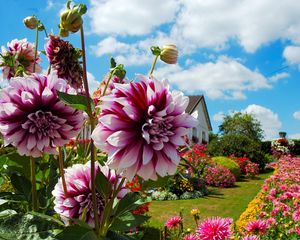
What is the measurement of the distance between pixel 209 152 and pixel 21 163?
783 inches

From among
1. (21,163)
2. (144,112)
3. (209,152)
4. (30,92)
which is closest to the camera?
(144,112)

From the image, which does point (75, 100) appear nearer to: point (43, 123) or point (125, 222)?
point (43, 123)

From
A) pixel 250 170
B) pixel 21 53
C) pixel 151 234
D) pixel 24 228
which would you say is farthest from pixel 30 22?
pixel 250 170

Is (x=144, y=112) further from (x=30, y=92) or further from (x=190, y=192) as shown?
(x=190, y=192)

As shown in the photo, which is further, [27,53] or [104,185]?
[27,53]

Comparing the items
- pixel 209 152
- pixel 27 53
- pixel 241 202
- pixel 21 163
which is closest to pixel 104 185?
pixel 21 163

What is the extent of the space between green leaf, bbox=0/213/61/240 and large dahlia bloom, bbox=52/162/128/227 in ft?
0.42

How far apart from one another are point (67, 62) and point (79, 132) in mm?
297

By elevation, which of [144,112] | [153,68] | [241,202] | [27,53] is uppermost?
[27,53]

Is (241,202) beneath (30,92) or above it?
beneath

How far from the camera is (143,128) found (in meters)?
0.80

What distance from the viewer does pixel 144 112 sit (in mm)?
822

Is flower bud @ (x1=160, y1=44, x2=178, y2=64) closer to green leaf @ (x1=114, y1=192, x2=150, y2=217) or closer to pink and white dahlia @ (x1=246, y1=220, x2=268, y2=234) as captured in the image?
green leaf @ (x1=114, y1=192, x2=150, y2=217)

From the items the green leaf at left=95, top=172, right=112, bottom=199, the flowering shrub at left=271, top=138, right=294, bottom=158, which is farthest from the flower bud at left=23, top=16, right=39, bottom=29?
the flowering shrub at left=271, top=138, right=294, bottom=158
